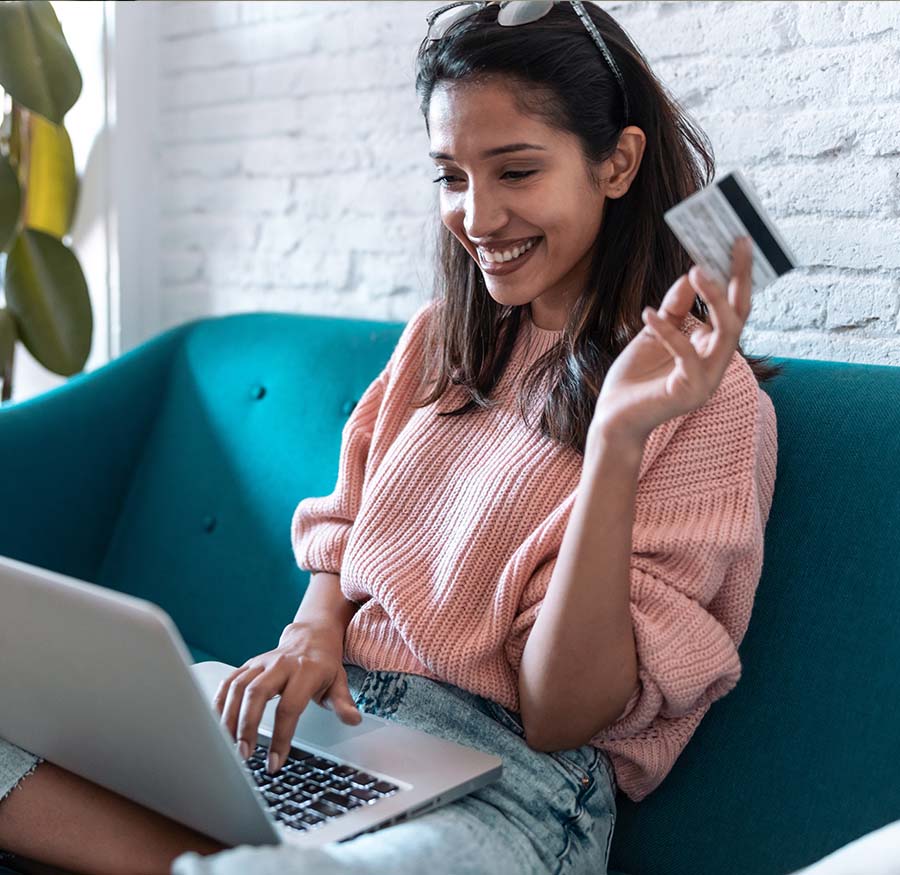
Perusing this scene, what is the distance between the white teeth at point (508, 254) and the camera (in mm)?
1236

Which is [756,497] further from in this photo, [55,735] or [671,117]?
[55,735]

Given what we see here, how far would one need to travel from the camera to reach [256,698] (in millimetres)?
1070

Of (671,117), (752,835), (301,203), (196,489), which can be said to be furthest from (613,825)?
(301,203)

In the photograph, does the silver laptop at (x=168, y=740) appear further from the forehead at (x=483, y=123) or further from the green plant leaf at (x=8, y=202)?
the green plant leaf at (x=8, y=202)

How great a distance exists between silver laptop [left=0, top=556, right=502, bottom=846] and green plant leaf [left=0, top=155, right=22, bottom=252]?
1.16 meters

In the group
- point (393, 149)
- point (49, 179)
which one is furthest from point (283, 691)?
point (49, 179)

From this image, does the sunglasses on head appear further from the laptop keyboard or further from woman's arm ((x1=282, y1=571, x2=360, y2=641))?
the laptop keyboard

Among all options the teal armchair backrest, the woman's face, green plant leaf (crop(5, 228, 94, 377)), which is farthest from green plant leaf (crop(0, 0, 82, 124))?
the woman's face

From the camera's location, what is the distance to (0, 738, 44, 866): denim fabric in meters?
1.07

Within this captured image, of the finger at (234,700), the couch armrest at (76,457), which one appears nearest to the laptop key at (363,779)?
the finger at (234,700)

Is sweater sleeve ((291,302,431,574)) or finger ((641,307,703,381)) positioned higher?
finger ((641,307,703,381))

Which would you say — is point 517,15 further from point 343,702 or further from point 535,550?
point 343,702

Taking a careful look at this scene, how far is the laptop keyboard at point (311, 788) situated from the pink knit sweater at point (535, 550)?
16 centimetres

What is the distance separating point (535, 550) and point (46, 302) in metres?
1.28
